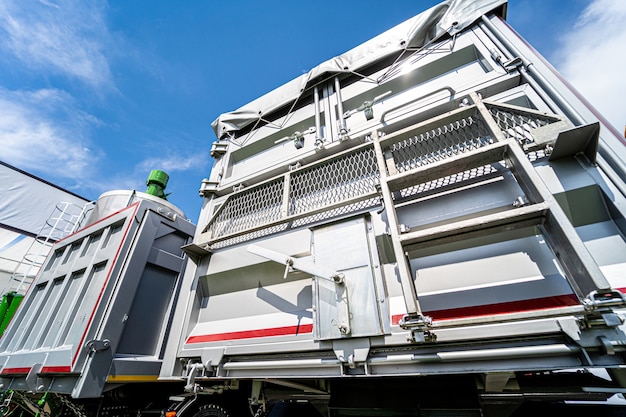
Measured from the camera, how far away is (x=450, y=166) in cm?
159

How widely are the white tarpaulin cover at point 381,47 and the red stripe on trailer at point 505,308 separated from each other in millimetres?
2734

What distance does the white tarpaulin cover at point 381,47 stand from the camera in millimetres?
2607

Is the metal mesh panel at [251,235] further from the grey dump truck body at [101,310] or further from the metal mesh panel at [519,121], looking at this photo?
the metal mesh panel at [519,121]

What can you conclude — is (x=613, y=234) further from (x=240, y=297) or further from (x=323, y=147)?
(x=240, y=297)

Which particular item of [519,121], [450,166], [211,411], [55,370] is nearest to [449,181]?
[450,166]

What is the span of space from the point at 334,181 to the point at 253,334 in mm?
1539

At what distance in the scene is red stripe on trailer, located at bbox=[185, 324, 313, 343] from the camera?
1823 millimetres

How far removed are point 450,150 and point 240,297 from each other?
2.28m

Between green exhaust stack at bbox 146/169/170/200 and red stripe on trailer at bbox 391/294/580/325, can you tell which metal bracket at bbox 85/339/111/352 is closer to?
red stripe on trailer at bbox 391/294/580/325

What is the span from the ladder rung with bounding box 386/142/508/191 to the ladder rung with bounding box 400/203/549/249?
409 mm

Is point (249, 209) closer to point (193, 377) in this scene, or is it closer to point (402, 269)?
point (193, 377)

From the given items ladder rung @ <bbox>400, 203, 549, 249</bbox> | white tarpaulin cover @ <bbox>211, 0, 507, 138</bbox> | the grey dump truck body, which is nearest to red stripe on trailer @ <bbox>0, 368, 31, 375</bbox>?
the grey dump truck body

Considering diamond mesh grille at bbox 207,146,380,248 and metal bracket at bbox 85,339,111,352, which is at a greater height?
diamond mesh grille at bbox 207,146,380,248

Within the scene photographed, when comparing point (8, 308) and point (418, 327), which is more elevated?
point (8, 308)
